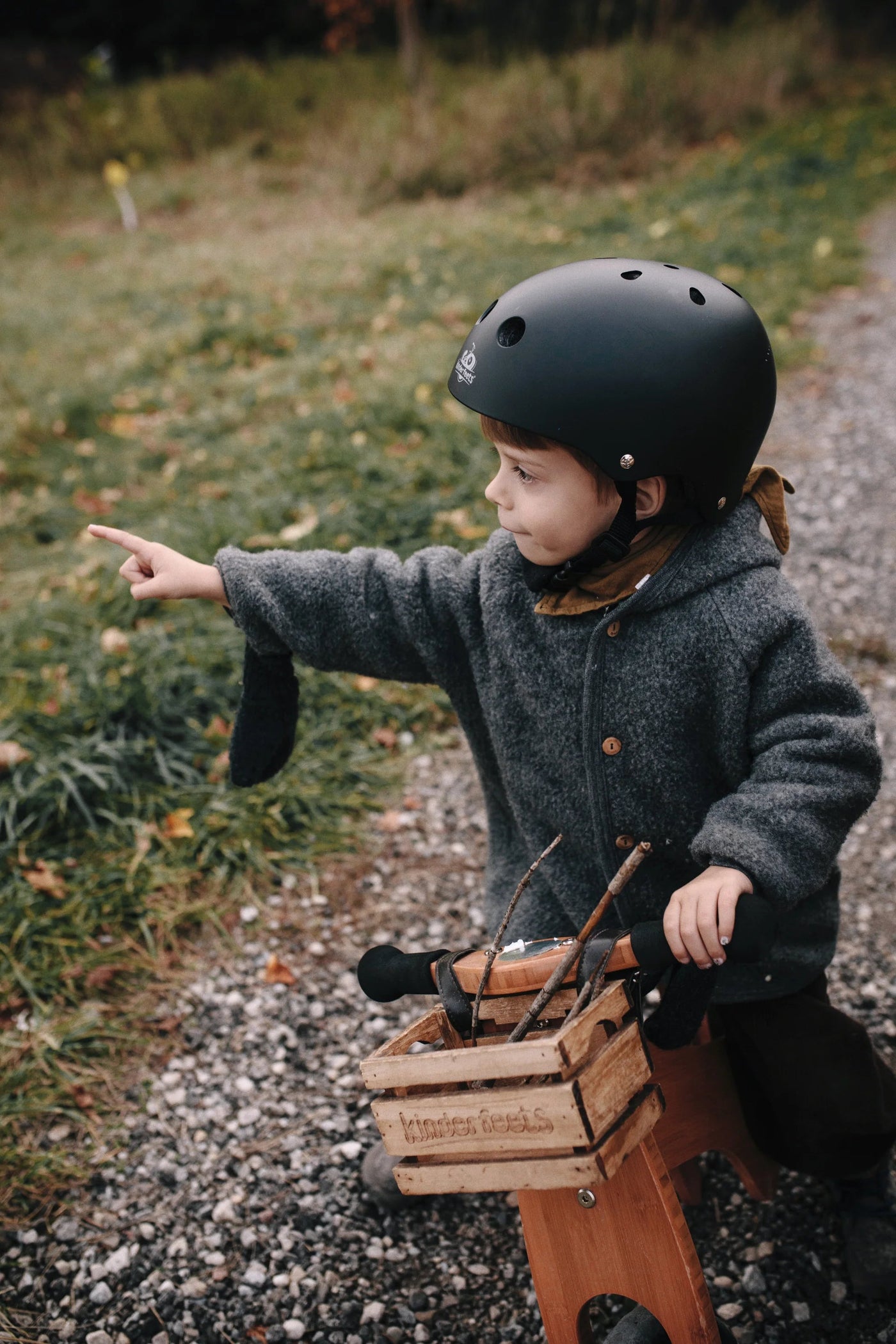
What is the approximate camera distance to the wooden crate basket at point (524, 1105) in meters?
1.24

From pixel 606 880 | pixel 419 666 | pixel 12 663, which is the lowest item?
pixel 12 663

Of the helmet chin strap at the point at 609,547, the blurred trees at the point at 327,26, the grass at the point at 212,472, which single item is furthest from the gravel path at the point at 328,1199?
the blurred trees at the point at 327,26

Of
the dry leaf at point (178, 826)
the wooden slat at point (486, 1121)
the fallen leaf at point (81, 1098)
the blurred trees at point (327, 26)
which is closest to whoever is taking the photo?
the wooden slat at point (486, 1121)

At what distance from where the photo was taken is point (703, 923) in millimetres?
1415

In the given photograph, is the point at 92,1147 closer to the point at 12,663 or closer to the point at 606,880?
the point at 606,880

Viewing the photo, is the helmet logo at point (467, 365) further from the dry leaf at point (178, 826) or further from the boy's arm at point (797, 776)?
the dry leaf at point (178, 826)

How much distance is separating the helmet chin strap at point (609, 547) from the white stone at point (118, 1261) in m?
1.58

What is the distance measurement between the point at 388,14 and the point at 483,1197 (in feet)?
64.0

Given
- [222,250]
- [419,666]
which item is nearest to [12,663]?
[419,666]

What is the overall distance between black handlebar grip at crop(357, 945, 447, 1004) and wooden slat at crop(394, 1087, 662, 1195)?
221 mm

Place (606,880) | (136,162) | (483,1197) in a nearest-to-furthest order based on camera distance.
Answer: (606,880)
(483,1197)
(136,162)

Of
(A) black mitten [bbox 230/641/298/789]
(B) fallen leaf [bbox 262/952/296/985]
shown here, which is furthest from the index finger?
(B) fallen leaf [bbox 262/952/296/985]

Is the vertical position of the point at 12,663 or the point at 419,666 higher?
the point at 419,666

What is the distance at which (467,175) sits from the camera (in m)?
10.7
